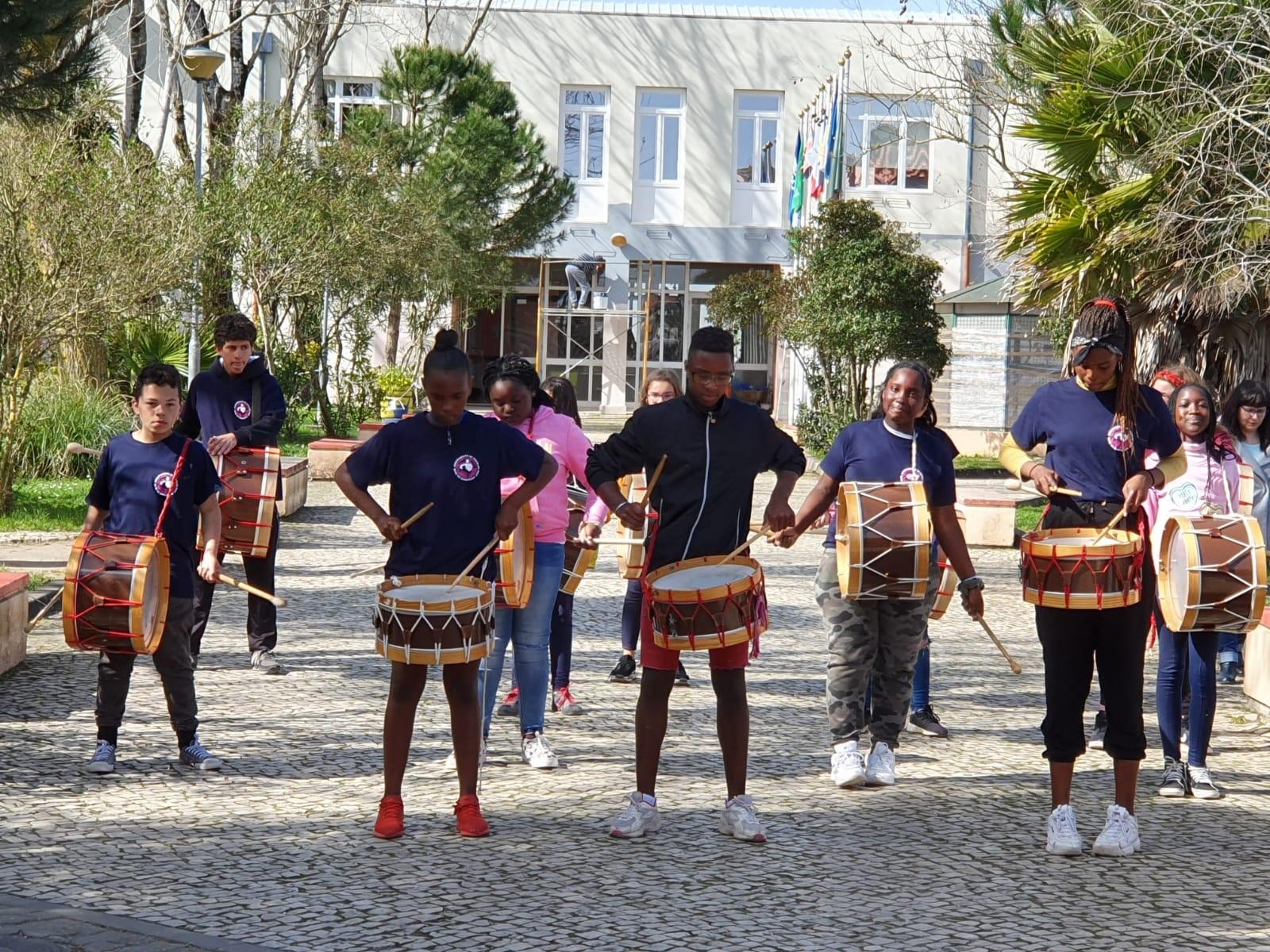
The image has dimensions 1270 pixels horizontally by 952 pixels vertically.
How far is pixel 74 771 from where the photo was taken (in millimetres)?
6578

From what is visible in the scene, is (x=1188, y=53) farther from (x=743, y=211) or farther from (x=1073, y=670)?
(x=743, y=211)

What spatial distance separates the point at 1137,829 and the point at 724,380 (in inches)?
92.3

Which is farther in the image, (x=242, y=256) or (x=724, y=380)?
(x=242, y=256)

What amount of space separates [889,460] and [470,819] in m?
2.30

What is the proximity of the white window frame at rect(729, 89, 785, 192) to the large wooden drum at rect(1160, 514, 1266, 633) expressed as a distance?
32.9 metres

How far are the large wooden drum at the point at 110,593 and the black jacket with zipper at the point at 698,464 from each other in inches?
73.9

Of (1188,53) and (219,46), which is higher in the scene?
(219,46)

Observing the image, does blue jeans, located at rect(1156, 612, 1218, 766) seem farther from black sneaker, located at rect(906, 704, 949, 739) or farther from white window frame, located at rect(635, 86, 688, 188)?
white window frame, located at rect(635, 86, 688, 188)

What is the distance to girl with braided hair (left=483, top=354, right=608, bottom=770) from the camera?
6918 millimetres

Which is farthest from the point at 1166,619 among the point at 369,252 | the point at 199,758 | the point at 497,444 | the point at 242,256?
the point at 369,252

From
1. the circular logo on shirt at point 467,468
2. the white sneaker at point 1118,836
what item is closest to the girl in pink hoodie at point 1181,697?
the white sneaker at point 1118,836

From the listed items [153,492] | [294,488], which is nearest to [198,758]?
[153,492]

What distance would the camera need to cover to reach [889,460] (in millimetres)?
6652

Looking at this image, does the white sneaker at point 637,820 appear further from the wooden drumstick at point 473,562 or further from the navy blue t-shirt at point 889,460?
the navy blue t-shirt at point 889,460
